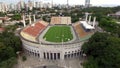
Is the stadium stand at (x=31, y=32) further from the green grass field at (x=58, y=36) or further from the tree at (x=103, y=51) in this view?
the tree at (x=103, y=51)

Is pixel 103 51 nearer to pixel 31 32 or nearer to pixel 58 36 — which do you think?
pixel 58 36

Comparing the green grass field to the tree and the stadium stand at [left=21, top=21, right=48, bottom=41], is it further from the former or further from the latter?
the tree

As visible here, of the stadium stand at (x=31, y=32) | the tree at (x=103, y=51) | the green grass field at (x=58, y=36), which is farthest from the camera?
the stadium stand at (x=31, y=32)

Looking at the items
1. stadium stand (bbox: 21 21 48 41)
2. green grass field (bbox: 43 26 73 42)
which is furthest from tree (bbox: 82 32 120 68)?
stadium stand (bbox: 21 21 48 41)

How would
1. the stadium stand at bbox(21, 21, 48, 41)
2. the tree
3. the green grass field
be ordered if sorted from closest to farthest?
the tree → the green grass field → the stadium stand at bbox(21, 21, 48, 41)

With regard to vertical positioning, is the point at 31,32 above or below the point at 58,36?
above

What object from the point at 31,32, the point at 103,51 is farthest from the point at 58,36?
the point at 103,51

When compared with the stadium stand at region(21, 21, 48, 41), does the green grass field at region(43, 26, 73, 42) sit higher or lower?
lower

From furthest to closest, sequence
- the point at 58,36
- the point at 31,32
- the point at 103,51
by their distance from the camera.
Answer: the point at 31,32 < the point at 58,36 < the point at 103,51

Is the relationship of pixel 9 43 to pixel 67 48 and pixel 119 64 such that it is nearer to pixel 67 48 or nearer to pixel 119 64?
pixel 67 48

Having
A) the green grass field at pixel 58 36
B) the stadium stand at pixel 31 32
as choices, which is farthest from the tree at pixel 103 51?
the stadium stand at pixel 31 32

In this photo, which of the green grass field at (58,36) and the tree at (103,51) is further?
the green grass field at (58,36)
